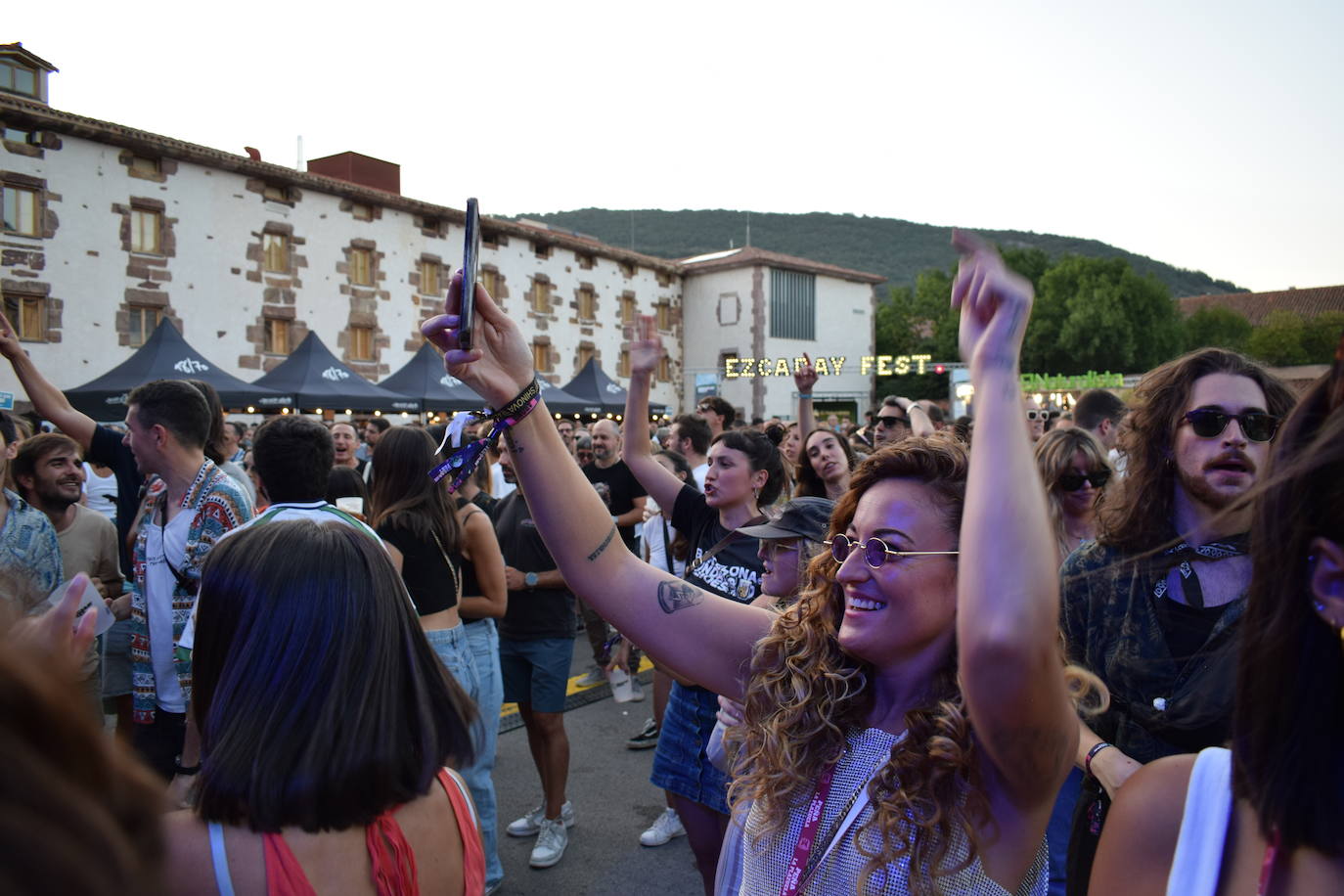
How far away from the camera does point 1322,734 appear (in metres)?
0.96

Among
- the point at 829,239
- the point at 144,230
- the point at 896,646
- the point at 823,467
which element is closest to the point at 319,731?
the point at 896,646

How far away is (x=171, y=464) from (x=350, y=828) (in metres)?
2.66

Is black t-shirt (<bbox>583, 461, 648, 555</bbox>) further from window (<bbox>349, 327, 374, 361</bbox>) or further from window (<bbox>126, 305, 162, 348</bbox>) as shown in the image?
window (<bbox>349, 327, 374, 361</bbox>)

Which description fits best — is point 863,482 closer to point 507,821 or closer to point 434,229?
point 507,821

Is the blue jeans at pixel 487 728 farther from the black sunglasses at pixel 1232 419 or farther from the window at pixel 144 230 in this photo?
the window at pixel 144 230

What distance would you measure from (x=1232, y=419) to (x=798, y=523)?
4.27 ft

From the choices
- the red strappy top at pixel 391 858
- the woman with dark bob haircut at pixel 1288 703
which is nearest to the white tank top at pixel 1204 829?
the woman with dark bob haircut at pixel 1288 703

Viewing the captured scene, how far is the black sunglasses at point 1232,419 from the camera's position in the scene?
2471 mm

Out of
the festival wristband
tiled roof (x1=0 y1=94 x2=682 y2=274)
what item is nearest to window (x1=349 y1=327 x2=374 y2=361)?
tiled roof (x1=0 y1=94 x2=682 y2=274)

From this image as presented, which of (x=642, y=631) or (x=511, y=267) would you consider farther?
(x=511, y=267)

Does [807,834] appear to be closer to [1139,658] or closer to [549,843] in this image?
[1139,658]

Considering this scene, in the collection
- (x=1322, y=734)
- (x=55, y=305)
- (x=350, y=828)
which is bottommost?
(x=350, y=828)

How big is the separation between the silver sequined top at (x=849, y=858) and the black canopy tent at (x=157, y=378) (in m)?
12.9

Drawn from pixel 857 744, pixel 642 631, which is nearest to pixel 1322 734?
pixel 857 744
